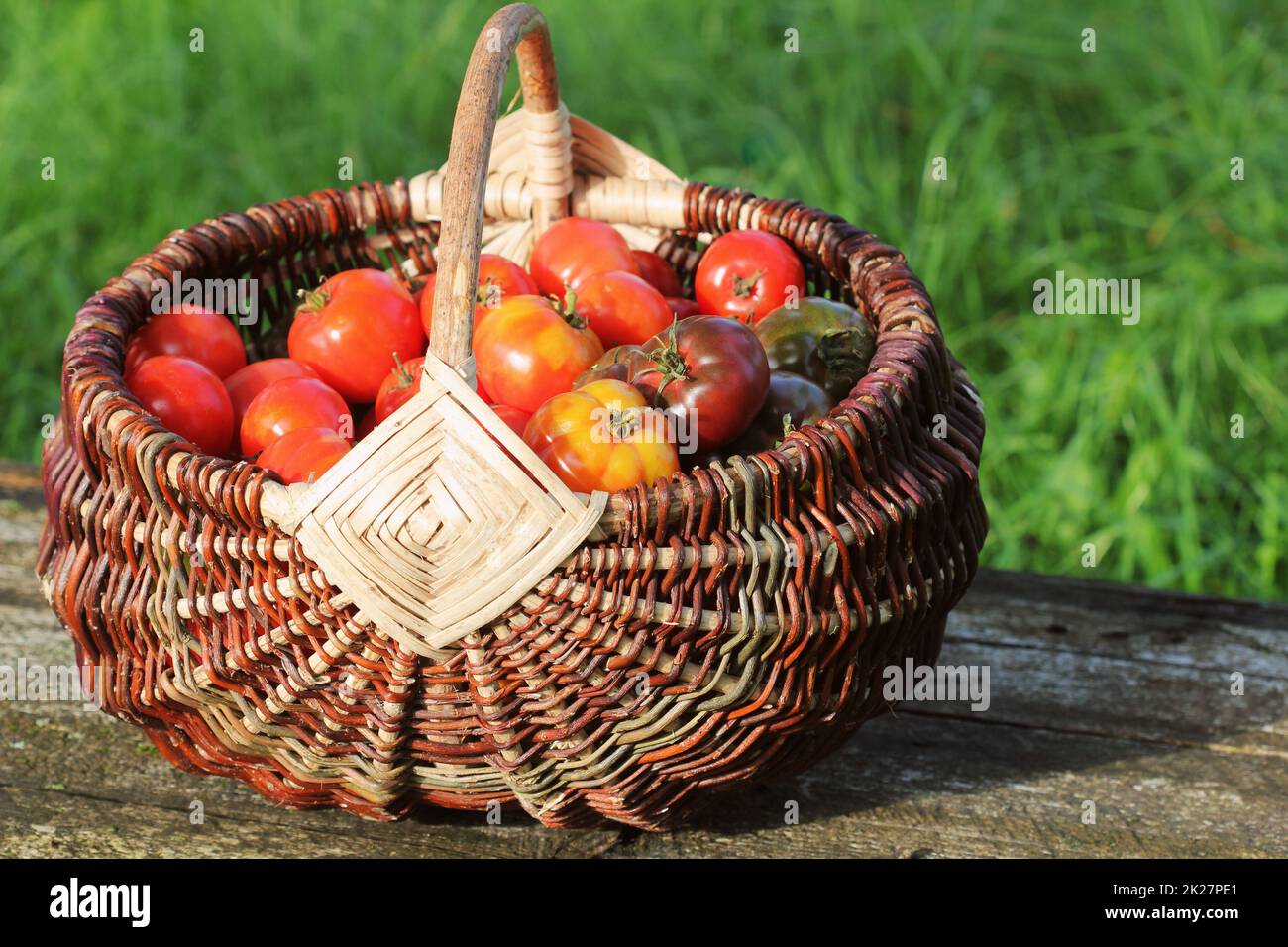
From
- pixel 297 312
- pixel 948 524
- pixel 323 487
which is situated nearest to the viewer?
pixel 323 487

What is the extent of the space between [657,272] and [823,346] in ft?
1.19

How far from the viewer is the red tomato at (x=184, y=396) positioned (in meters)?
1.47

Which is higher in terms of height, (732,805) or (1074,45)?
(1074,45)

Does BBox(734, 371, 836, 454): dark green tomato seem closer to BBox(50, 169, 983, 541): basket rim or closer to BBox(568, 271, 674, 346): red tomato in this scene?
BBox(50, 169, 983, 541): basket rim

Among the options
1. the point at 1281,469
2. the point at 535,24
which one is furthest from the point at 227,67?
the point at 1281,469

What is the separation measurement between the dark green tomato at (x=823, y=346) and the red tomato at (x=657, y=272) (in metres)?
0.29

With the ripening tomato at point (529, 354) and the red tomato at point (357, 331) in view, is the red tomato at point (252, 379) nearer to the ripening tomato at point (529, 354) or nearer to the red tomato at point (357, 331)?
the red tomato at point (357, 331)

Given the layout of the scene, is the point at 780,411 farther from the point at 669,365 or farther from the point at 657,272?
the point at 657,272

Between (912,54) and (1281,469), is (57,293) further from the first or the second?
(1281,469)

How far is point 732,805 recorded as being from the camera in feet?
5.08

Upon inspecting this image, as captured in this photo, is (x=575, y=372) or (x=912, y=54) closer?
(x=575, y=372)

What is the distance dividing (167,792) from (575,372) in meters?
0.63

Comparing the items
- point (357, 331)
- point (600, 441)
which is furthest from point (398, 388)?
point (600, 441)

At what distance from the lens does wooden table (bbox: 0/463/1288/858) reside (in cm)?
148
